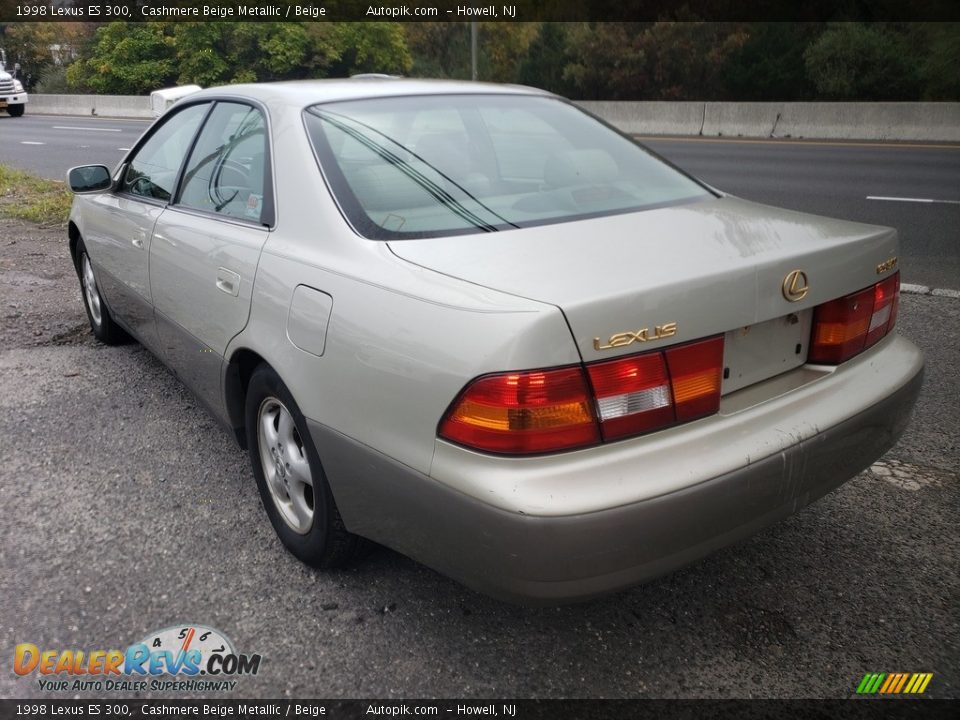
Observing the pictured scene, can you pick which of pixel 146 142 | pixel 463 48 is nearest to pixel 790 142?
pixel 146 142

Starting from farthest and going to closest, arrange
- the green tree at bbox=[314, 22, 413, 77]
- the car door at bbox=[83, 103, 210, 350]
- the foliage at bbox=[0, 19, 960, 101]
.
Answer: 1. the green tree at bbox=[314, 22, 413, 77]
2. the foliage at bbox=[0, 19, 960, 101]
3. the car door at bbox=[83, 103, 210, 350]

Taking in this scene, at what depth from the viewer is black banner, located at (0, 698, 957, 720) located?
2188mm

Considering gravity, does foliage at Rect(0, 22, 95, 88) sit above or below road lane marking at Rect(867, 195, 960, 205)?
above

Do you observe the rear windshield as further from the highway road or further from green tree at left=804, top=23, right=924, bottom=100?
green tree at left=804, top=23, right=924, bottom=100

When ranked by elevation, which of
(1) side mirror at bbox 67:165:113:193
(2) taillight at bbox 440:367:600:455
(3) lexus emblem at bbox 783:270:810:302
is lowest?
(2) taillight at bbox 440:367:600:455

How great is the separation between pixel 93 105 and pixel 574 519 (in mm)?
35443

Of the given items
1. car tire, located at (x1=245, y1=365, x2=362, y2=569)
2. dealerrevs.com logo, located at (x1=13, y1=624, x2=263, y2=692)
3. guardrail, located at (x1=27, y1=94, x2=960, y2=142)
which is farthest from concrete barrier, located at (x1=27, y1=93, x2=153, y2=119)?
dealerrevs.com logo, located at (x1=13, y1=624, x2=263, y2=692)

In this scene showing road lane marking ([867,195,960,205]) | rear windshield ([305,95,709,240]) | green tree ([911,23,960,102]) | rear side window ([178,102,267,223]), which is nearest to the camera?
rear windshield ([305,95,709,240])

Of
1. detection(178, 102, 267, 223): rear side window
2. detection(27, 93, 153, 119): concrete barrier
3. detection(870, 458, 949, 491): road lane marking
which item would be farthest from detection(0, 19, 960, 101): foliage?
detection(178, 102, 267, 223): rear side window

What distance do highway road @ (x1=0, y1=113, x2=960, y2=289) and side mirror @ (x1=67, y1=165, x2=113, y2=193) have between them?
5333 millimetres

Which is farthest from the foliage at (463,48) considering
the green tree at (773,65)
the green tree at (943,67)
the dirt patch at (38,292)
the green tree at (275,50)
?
the dirt patch at (38,292)

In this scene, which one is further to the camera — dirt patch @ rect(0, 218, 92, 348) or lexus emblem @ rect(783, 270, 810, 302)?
dirt patch @ rect(0, 218, 92, 348)

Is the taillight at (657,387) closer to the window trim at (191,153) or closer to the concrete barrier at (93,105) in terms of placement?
the window trim at (191,153)

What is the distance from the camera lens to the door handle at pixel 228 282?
283cm
